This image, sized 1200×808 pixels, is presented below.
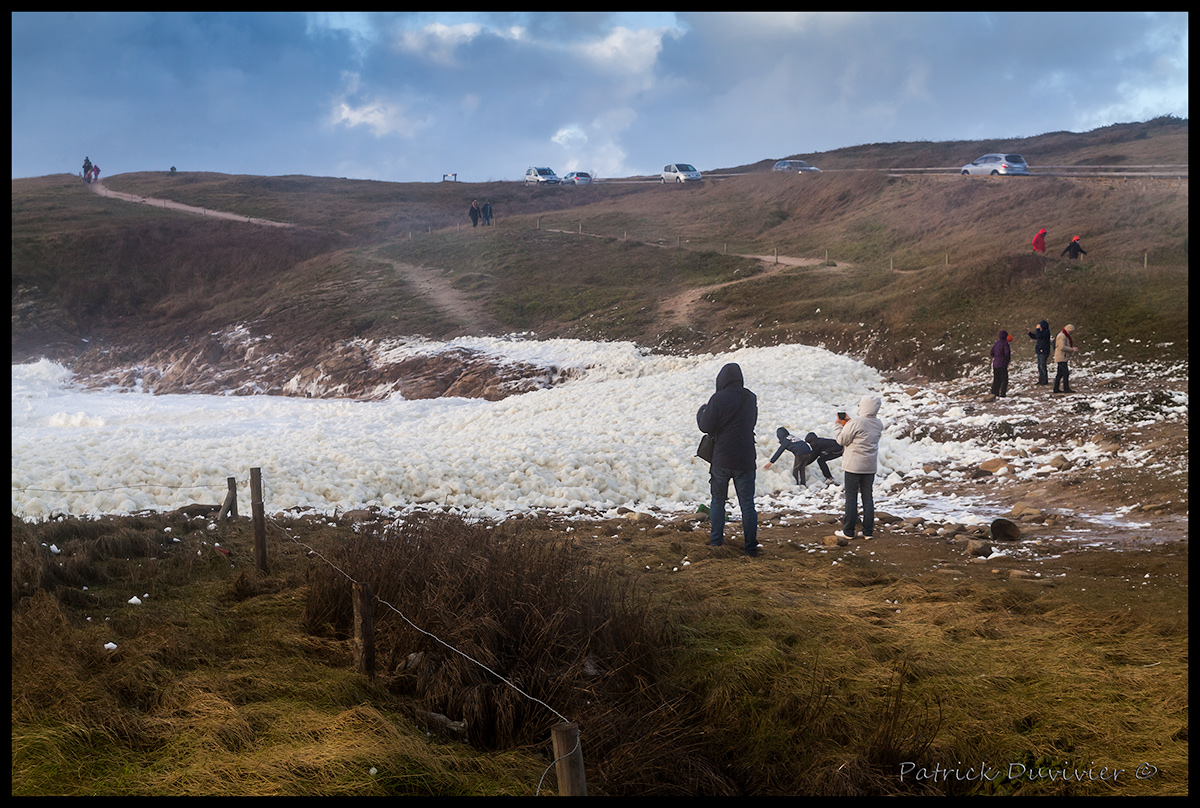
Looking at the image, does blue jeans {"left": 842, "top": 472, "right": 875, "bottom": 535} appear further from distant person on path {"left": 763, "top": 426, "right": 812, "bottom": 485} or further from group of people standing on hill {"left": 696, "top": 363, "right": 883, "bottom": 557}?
distant person on path {"left": 763, "top": 426, "right": 812, "bottom": 485}

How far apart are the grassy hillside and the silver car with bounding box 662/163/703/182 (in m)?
2.50

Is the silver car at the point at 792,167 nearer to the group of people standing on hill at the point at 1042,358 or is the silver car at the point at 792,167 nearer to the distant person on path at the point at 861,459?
the group of people standing on hill at the point at 1042,358

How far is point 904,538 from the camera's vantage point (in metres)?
8.88

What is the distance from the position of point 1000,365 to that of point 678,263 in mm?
20523

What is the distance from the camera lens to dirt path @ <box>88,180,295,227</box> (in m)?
49.4

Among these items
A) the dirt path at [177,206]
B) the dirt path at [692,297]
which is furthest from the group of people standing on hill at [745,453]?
the dirt path at [177,206]

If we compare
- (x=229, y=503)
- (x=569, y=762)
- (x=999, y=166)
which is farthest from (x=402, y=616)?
(x=999, y=166)

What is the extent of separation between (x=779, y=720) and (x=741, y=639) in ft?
3.40

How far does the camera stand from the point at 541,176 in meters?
60.3

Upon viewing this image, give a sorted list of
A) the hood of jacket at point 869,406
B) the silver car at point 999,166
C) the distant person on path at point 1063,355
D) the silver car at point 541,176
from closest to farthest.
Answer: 1. the hood of jacket at point 869,406
2. the distant person on path at point 1063,355
3. the silver car at point 999,166
4. the silver car at point 541,176

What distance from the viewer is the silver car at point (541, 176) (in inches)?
2354

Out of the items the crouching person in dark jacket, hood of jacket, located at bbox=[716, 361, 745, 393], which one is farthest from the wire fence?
the crouching person in dark jacket

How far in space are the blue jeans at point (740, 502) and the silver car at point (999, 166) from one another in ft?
123
